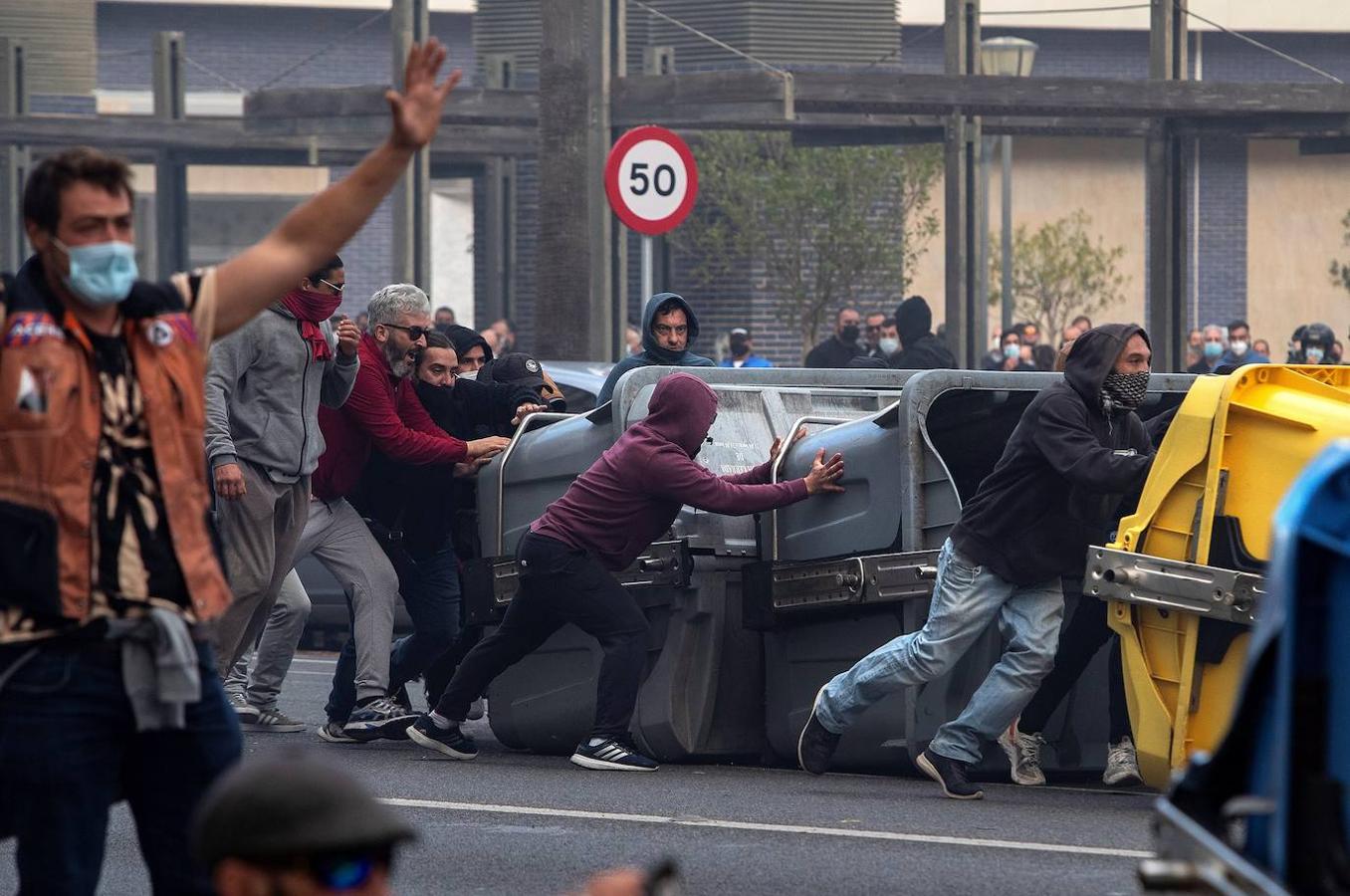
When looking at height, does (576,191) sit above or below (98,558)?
above

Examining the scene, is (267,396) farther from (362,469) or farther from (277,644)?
(277,644)

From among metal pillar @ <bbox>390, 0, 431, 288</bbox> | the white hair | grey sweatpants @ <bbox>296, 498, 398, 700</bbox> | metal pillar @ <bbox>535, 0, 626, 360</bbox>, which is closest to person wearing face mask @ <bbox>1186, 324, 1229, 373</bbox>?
metal pillar @ <bbox>535, 0, 626, 360</bbox>

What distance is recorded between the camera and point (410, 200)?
2244cm

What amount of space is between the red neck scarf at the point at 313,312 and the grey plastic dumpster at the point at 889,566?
5.89 ft

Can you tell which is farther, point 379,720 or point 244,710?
point 244,710

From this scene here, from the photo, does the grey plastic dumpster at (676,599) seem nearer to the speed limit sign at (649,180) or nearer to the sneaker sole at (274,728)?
the sneaker sole at (274,728)

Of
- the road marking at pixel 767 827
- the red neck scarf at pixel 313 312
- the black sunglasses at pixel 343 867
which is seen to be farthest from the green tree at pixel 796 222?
the black sunglasses at pixel 343 867

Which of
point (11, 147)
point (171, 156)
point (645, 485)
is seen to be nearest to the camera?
point (645, 485)

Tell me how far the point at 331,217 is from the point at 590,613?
4.57 meters

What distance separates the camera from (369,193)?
14.8ft

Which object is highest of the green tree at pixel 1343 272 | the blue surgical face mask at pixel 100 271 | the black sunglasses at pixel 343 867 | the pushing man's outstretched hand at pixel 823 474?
the green tree at pixel 1343 272

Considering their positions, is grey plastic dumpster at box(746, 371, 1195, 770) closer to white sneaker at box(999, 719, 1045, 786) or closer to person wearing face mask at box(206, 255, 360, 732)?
white sneaker at box(999, 719, 1045, 786)

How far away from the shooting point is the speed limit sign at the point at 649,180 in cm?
1622

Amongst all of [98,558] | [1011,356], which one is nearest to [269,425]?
[98,558]
